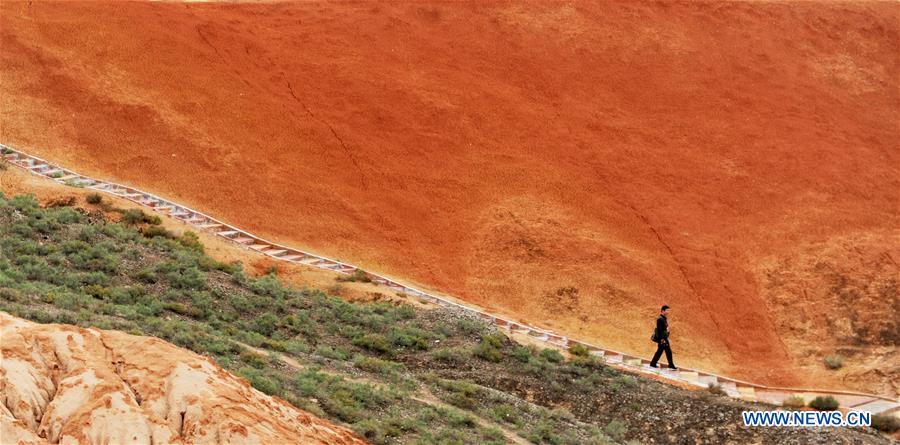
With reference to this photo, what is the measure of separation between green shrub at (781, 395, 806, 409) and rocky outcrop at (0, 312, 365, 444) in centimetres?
924

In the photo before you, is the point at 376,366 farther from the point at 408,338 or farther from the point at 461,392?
the point at 408,338

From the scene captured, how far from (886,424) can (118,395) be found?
41.8 feet

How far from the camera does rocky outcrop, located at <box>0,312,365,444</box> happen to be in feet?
37.8

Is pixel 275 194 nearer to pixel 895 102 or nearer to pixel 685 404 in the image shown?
pixel 685 404

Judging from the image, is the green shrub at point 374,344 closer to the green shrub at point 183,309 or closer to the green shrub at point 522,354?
the green shrub at point 522,354

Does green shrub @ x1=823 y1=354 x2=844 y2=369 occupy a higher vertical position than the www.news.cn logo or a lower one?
higher

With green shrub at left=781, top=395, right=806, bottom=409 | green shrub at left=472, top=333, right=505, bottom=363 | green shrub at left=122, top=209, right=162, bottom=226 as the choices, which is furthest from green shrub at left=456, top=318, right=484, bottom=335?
green shrub at left=122, top=209, right=162, bottom=226

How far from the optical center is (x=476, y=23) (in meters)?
31.2

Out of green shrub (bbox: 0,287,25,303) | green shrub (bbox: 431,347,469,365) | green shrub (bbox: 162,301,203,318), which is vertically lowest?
green shrub (bbox: 0,287,25,303)

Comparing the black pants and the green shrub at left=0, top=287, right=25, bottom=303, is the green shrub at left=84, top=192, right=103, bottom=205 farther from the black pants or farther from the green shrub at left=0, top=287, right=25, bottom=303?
the black pants

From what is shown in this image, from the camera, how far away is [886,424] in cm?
1980

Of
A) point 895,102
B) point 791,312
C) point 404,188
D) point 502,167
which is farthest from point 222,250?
point 895,102

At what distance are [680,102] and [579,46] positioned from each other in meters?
2.83

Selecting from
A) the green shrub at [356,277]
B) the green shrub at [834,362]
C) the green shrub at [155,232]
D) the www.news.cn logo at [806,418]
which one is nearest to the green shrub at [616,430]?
the www.news.cn logo at [806,418]
